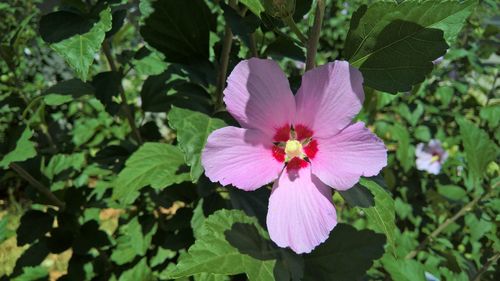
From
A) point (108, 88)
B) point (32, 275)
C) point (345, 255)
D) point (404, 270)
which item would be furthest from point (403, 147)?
point (32, 275)

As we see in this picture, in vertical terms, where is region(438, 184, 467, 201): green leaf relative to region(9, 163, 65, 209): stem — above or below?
above

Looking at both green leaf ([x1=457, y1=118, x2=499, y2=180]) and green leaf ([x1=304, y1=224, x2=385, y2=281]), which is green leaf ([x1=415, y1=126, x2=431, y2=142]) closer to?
green leaf ([x1=457, y1=118, x2=499, y2=180])

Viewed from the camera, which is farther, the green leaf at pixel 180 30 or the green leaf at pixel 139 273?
the green leaf at pixel 139 273

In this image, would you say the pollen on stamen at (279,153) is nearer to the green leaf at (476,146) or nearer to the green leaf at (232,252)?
the green leaf at (232,252)

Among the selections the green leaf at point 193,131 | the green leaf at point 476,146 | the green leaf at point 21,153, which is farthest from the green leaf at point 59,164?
the green leaf at point 476,146

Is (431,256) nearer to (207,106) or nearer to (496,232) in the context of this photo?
(496,232)

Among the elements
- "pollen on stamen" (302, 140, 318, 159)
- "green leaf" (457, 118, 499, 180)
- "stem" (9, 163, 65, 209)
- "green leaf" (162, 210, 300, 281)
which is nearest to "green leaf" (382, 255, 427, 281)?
"green leaf" (457, 118, 499, 180)
